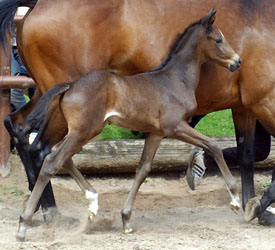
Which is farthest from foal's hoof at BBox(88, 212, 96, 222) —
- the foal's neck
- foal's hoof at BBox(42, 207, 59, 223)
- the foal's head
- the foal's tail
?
the foal's head

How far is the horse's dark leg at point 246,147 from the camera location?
6.27m

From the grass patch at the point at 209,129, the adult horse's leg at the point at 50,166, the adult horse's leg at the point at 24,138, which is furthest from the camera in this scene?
the grass patch at the point at 209,129

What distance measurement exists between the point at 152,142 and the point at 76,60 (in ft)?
3.17

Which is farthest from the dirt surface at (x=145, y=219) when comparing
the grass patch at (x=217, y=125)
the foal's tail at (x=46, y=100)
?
the foal's tail at (x=46, y=100)

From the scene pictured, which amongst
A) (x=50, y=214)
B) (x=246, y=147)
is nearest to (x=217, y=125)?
(x=246, y=147)

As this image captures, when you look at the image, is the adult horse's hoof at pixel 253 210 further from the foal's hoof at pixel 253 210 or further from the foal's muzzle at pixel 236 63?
the foal's muzzle at pixel 236 63

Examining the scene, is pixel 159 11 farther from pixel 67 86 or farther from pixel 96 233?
pixel 96 233

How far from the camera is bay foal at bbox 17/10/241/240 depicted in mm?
4672

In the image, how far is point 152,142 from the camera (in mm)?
5328

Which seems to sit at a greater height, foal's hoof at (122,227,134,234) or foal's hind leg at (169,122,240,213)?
foal's hind leg at (169,122,240,213)

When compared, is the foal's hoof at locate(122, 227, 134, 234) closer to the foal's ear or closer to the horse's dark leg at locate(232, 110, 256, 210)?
the horse's dark leg at locate(232, 110, 256, 210)

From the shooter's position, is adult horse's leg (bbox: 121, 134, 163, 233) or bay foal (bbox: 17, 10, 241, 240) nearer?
bay foal (bbox: 17, 10, 241, 240)

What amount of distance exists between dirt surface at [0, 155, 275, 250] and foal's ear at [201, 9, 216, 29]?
1.75 metres

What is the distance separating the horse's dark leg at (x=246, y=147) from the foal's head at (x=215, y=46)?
3.62 feet
